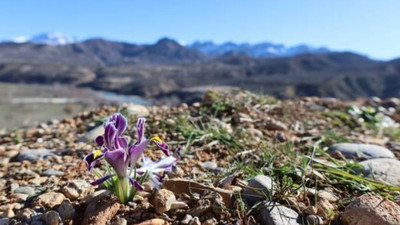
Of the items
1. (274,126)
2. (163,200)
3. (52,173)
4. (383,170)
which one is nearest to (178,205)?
(163,200)

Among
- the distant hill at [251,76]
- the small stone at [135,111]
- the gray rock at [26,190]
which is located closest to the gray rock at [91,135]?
the small stone at [135,111]

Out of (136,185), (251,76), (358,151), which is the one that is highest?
(136,185)

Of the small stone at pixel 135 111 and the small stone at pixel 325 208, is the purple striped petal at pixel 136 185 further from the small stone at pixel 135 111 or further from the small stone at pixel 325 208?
the small stone at pixel 135 111

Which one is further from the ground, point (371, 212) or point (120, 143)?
point (120, 143)

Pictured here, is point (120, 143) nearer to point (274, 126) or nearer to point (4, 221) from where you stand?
point (4, 221)

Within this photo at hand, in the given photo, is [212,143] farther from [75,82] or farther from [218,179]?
[75,82]

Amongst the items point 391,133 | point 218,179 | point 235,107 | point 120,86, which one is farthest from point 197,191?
point 120,86
